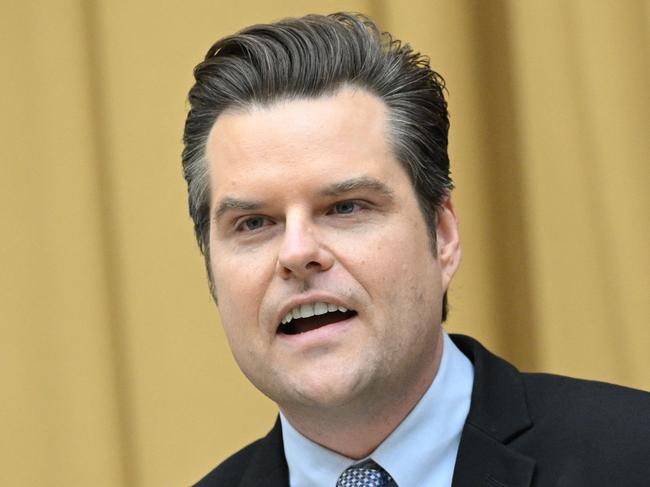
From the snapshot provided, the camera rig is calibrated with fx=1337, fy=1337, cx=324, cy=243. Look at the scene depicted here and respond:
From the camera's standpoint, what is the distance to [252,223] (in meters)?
1.75

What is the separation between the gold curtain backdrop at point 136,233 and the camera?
8.05ft

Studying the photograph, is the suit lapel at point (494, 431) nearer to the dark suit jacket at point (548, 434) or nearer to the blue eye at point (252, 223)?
the dark suit jacket at point (548, 434)

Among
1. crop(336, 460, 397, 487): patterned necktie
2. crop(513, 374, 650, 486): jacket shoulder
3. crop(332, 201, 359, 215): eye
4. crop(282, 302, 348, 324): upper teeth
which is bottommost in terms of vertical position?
crop(336, 460, 397, 487): patterned necktie

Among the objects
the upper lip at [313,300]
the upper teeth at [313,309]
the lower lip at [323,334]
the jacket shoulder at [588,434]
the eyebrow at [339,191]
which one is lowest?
the jacket shoulder at [588,434]

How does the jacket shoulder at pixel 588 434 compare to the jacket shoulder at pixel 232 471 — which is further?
the jacket shoulder at pixel 232 471

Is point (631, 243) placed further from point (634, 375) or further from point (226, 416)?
point (226, 416)

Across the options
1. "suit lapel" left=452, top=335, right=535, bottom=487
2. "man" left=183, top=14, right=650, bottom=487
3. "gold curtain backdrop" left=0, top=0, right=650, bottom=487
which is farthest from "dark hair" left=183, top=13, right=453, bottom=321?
"gold curtain backdrop" left=0, top=0, right=650, bottom=487

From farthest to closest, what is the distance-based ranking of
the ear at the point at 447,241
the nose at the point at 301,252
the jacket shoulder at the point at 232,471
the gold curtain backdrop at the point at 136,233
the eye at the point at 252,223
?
the gold curtain backdrop at the point at 136,233 → the jacket shoulder at the point at 232,471 → the ear at the point at 447,241 → the eye at the point at 252,223 → the nose at the point at 301,252

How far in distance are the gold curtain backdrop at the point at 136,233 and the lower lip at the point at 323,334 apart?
812 mm

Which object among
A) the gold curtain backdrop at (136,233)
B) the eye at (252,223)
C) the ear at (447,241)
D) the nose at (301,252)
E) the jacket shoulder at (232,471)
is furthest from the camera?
the gold curtain backdrop at (136,233)

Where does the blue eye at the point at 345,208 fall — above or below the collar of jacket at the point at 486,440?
above

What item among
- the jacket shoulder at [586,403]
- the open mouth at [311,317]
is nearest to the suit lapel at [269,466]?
the open mouth at [311,317]

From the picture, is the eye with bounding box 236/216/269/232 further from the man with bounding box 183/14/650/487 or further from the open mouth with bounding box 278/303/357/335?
the open mouth with bounding box 278/303/357/335

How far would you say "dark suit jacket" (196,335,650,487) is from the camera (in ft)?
5.45
